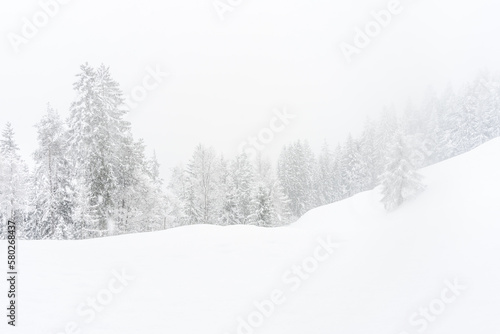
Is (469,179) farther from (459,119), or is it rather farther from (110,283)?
(459,119)

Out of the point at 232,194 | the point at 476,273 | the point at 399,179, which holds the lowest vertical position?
the point at 476,273

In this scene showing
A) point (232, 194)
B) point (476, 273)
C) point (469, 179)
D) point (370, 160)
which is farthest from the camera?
point (370, 160)

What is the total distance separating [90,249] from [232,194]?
2387cm

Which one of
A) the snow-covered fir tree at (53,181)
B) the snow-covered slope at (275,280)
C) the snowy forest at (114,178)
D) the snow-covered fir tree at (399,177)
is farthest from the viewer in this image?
the snow-covered fir tree at (399,177)

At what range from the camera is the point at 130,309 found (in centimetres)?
830

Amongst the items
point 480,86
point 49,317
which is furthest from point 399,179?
point 480,86

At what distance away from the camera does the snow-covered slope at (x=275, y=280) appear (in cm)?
751

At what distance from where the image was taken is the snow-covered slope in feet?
24.6

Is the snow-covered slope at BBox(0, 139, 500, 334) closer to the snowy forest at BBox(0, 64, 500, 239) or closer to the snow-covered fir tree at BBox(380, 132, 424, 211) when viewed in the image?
the snowy forest at BBox(0, 64, 500, 239)

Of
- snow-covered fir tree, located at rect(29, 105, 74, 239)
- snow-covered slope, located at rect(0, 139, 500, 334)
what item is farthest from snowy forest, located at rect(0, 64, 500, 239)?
snow-covered slope, located at rect(0, 139, 500, 334)

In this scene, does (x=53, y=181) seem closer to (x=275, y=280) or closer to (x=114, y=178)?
(x=114, y=178)

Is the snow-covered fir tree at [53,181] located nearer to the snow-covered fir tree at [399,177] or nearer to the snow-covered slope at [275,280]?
the snow-covered slope at [275,280]

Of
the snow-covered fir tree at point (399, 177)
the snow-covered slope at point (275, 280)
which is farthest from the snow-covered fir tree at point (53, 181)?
the snow-covered fir tree at point (399, 177)

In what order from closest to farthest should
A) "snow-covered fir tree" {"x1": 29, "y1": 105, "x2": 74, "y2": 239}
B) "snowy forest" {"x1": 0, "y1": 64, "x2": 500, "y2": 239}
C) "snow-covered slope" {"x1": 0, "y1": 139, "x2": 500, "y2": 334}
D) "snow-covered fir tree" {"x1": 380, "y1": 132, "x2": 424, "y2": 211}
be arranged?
1. "snow-covered slope" {"x1": 0, "y1": 139, "x2": 500, "y2": 334}
2. "snowy forest" {"x1": 0, "y1": 64, "x2": 500, "y2": 239}
3. "snow-covered fir tree" {"x1": 29, "y1": 105, "x2": 74, "y2": 239}
4. "snow-covered fir tree" {"x1": 380, "y1": 132, "x2": 424, "y2": 211}
